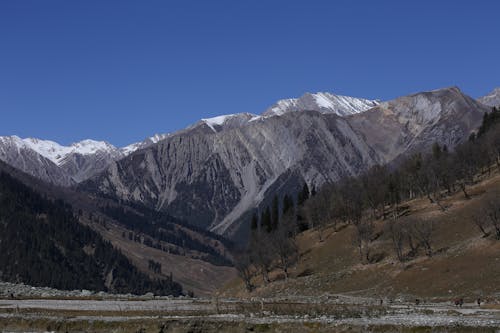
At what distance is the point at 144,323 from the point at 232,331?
6.90 meters

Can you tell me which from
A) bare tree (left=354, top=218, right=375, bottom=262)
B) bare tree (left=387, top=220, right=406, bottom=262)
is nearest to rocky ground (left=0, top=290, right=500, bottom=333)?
bare tree (left=387, top=220, right=406, bottom=262)

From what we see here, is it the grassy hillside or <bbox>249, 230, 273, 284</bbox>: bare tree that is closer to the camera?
the grassy hillside

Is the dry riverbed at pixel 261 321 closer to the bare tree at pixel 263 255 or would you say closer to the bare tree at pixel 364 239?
the bare tree at pixel 364 239

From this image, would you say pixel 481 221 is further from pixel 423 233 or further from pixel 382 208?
pixel 382 208

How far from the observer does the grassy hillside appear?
8688 cm

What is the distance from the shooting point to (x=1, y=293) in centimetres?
9350

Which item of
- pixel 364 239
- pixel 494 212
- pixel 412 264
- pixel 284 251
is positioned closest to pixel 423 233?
pixel 412 264

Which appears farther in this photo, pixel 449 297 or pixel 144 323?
pixel 449 297

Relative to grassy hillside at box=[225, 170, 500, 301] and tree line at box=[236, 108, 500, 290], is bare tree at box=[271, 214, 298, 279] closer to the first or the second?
tree line at box=[236, 108, 500, 290]

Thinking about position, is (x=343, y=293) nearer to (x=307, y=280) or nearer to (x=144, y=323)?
(x=307, y=280)

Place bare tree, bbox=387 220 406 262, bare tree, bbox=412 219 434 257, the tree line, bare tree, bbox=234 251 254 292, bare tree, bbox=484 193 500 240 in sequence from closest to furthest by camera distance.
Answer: bare tree, bbox=484 193 500 240, bare tree, bbox=412 219 434 257, bare tree, bbox=387 220 406 262, the tree line, bare tree, bbox=234 251 254 292

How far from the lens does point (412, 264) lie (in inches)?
4055

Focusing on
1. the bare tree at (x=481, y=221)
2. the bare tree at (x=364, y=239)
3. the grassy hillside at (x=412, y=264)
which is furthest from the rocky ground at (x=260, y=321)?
the bare tree at (x=364, y=239)

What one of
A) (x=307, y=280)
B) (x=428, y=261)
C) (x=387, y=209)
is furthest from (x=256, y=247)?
(x=428, y=261)
